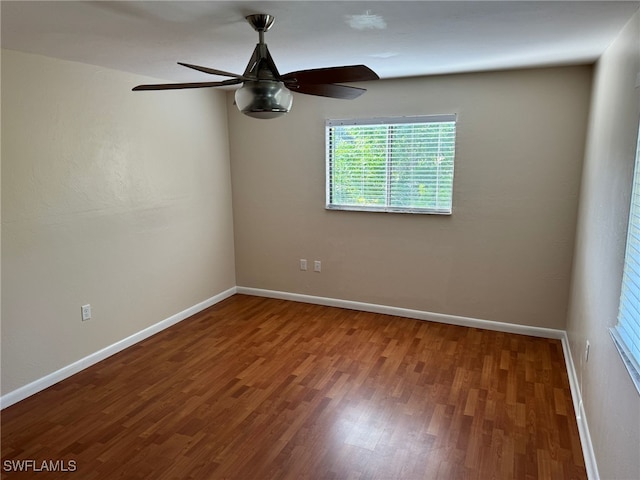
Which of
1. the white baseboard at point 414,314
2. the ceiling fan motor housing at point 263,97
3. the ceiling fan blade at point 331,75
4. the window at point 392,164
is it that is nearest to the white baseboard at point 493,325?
the white baseboard at point 414,314

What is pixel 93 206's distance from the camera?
10.3 ft

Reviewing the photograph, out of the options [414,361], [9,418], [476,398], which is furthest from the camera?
[414,361]

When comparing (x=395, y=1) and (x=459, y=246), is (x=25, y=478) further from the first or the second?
(x=459, y=246)

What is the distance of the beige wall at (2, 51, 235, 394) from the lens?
8.73 feet

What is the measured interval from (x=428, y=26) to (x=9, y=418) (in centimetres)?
331

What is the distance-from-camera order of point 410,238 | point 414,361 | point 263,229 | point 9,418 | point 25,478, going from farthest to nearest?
point 263,229
point 410,238
point 414,361
point 9,418
point 25,478

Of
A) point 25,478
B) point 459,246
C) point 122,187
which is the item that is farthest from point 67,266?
point 459,246

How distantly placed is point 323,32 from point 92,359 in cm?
288

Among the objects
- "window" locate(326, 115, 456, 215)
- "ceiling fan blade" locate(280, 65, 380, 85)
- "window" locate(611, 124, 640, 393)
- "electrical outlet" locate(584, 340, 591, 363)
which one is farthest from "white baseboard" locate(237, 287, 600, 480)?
"ceiling fan blade" locate(280, 65, 380, 85)

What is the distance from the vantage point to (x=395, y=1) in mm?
1772

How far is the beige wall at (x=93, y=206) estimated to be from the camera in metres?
2.66

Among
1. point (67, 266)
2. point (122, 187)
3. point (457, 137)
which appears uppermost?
point (457, 137)

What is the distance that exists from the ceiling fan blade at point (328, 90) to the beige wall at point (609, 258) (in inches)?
50.3

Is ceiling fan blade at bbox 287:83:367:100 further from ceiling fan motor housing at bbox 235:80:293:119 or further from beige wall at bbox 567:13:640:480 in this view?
beige wall at bbox 567:13:640:480
